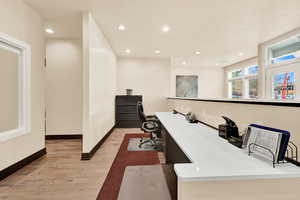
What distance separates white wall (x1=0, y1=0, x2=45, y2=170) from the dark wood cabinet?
2961mm

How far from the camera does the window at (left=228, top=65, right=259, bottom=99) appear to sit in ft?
22.9

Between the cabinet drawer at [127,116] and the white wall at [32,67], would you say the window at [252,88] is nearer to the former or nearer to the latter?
the cabinet drawer at [127,116]

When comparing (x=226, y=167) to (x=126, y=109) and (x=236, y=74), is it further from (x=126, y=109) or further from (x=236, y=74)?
(x=236, y=74)

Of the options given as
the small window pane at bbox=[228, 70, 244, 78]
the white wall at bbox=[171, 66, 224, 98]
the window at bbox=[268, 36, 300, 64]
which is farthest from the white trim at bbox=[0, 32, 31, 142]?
the small window pane at bbox=[228, 70, 244, 78]

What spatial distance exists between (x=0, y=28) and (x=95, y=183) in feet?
8.60

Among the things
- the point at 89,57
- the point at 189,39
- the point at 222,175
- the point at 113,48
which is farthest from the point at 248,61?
the point at 222,175

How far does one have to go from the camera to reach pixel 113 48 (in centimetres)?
521

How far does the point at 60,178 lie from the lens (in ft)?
7.36

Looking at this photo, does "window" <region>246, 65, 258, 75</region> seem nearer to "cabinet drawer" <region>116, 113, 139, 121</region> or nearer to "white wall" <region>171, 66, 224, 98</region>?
"white wall" <region>171, 66, 224, 98</region>

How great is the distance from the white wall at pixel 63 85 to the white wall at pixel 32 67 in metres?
1.10

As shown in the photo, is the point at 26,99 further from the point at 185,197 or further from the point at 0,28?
the point at 185,197

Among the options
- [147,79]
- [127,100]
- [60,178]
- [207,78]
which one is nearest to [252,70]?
[207,78]

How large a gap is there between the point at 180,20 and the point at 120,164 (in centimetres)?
324

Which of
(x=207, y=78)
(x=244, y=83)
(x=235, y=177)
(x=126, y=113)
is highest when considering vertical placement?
(x=207, y=78)
